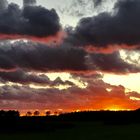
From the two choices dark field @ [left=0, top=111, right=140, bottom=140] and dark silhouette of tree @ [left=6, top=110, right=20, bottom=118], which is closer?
dark field @ [left=0, top=111, right=140, bottom=140]

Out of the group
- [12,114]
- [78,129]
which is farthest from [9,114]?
[78,129]

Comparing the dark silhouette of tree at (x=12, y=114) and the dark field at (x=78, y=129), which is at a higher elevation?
the dark silhouette of tree at (x=12, y=114)

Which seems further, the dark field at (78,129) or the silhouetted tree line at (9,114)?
the silhouetted tree line at (9,114)

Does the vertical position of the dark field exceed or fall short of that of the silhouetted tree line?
it falls short

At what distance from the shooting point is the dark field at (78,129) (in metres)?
89.6

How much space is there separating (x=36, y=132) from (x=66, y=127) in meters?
9.67

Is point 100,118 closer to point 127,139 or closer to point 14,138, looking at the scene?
point 14,138

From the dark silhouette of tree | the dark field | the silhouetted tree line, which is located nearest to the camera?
the dark field

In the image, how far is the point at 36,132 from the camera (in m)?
107

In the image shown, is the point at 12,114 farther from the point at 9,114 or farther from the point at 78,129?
the point at 78,129

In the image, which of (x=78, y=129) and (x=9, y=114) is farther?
(x=9, y=114)

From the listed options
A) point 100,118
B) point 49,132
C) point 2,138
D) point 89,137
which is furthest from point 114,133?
point 100,118

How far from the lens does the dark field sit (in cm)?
8962

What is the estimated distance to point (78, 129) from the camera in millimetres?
106375
